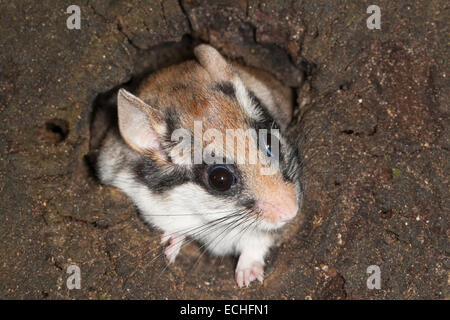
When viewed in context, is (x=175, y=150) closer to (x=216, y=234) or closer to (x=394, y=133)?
(x=216, y=234)

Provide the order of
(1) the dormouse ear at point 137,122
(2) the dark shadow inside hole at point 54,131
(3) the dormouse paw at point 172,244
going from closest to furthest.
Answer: (1) the dormouse ear at point 137,122
(2) the dark shadow inside hole at point 54,131
(3) the dormouse paw at point 172,244

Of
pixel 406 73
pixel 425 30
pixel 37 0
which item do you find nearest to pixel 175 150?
pixel 37 0

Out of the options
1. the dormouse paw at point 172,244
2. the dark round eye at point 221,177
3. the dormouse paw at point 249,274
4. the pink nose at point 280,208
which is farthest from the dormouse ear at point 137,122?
the dormouse paw at point 249,274

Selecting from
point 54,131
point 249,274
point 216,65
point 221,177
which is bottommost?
point 249,274

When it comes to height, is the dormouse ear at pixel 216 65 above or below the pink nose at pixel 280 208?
above

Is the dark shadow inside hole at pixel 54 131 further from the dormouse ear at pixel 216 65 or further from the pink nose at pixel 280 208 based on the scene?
the pink nose at pixel 280 208

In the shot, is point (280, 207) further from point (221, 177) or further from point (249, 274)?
point (249, 274)

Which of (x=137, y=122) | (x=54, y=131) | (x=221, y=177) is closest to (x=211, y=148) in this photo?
(x=221, y=177)
